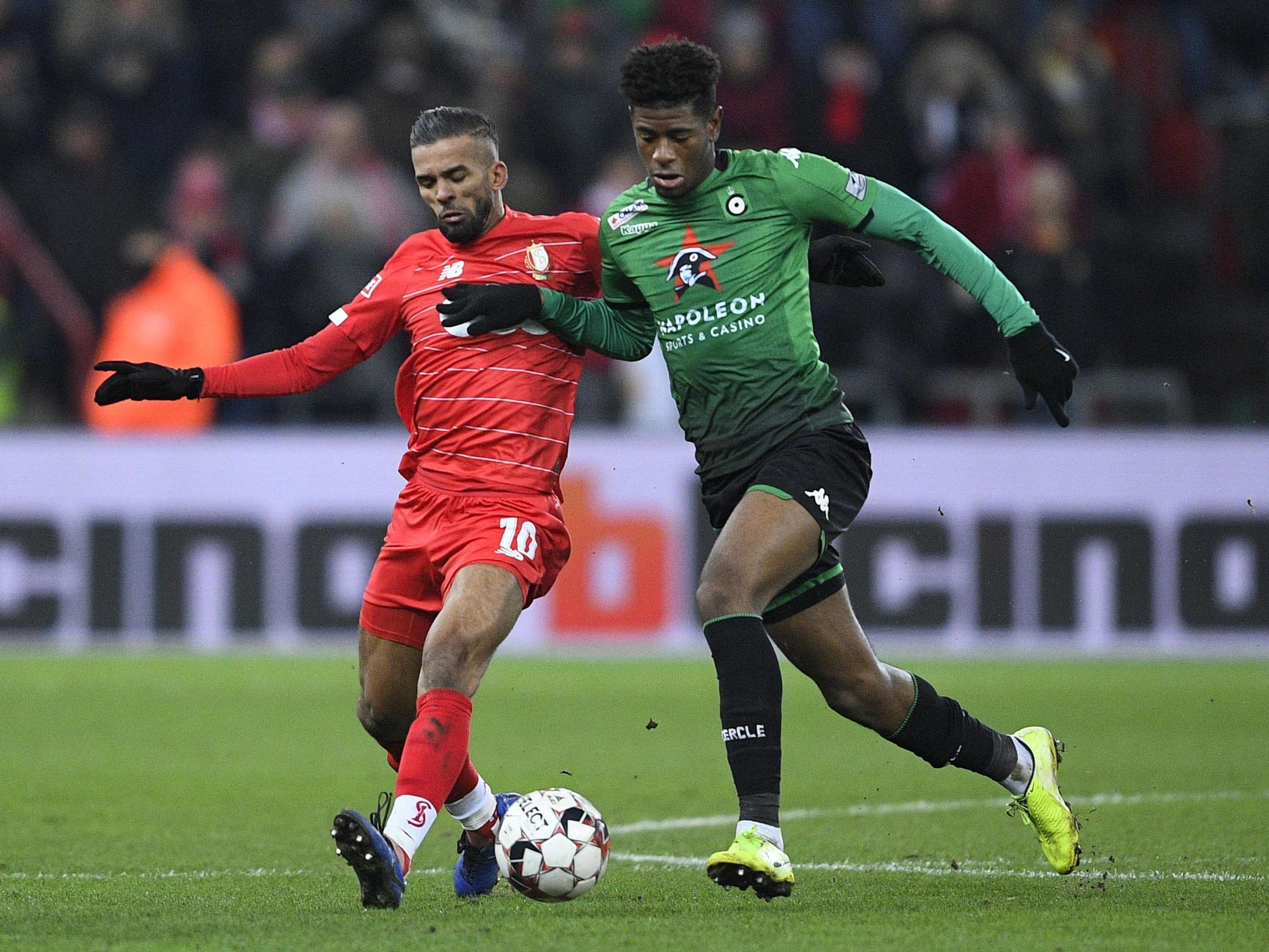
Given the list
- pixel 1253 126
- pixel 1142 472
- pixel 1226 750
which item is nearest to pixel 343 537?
pixel 1142 472

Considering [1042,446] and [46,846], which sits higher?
[1042,446]

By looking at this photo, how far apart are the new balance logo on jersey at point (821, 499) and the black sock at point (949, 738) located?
59 cm

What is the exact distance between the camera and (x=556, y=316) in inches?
228

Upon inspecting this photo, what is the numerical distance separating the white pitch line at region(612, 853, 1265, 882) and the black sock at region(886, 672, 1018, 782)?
29 centimetres

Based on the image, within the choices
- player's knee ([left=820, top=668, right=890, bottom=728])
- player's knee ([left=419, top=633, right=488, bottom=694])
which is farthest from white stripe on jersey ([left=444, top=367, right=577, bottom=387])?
player's knee ([left=820, top=668, right=890, bottom=728])

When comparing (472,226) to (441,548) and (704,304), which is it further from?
(441,548)

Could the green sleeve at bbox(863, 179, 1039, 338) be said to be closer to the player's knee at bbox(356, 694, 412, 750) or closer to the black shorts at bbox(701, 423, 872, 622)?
the black shorts at bbox(701, 423, 872, 622)

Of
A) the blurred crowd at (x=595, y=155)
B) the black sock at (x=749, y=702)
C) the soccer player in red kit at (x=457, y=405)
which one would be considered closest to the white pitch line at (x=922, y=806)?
the soccer player in red kit at (x=457, y=405)

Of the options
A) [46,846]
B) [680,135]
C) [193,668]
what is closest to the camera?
[680,135]

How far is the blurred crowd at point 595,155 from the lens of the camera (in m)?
14.0

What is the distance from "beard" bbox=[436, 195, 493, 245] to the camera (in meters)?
5.89

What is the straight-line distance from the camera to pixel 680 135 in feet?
18.3

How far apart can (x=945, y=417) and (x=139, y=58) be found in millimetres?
6069

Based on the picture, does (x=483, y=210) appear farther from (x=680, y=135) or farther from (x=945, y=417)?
(x=945, y=417)
